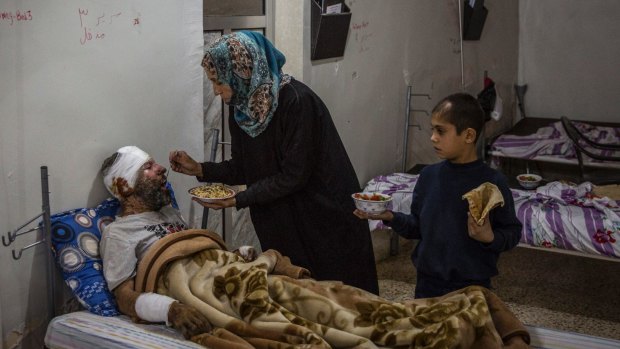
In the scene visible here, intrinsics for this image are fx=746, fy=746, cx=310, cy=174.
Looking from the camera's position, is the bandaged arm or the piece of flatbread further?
Result: the bandaged arm

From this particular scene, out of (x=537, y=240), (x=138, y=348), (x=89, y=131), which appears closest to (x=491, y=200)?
(x=138, y=348)

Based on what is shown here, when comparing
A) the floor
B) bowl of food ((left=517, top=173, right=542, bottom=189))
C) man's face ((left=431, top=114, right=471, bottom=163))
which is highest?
man's face ((left=431, top=114, right=471, bottom=163))

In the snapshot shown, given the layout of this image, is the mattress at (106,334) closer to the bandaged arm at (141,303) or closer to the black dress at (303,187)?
the bandaged arm at (141,303)

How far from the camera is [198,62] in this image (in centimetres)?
335

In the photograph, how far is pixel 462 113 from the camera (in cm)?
248

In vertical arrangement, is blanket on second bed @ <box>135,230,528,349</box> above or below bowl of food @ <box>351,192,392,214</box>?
below

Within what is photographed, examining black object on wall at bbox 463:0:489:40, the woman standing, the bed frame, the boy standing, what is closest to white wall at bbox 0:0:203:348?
the woman standing

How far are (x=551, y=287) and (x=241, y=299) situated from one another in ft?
8.75

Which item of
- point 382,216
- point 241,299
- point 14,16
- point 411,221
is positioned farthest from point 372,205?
point 14,16

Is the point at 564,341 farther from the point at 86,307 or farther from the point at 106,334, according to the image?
the point at 86,307

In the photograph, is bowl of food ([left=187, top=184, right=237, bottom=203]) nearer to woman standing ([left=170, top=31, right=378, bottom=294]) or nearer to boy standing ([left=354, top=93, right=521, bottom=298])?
woman standing ([left=170, top=31, right=378, bottom=294])

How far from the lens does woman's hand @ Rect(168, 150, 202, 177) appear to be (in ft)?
9.99

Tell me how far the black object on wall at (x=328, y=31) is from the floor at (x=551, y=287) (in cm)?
135

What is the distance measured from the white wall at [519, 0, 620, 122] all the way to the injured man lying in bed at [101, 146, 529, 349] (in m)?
5.19
